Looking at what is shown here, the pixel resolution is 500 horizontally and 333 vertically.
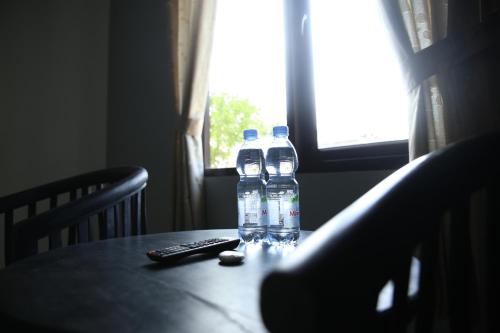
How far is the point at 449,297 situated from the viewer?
14.3 inches

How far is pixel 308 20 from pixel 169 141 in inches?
45.6

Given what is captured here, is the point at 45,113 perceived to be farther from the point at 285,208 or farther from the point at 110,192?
the point at 285,208

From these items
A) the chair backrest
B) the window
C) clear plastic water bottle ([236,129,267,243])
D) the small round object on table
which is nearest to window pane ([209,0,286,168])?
the window

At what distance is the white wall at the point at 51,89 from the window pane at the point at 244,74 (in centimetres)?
103

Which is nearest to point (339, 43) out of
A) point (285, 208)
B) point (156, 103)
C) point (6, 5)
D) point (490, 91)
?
point (490, 91)

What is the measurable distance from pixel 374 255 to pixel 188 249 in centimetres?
57

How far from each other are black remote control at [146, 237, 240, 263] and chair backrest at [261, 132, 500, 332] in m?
0.51

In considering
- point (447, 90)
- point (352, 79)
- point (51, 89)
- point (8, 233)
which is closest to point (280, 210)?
point (447, 90)

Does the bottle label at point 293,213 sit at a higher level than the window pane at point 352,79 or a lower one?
lower

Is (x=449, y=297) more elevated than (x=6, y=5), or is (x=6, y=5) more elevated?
(x=6, y=5)

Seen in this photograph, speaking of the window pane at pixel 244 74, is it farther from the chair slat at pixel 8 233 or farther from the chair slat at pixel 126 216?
the chair slat at pixel 8 233

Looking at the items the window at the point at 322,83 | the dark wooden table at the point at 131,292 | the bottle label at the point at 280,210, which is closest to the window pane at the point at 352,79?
the window at the point at 322,83

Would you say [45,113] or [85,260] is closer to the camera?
[85,260]

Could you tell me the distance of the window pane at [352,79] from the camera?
1652mm
